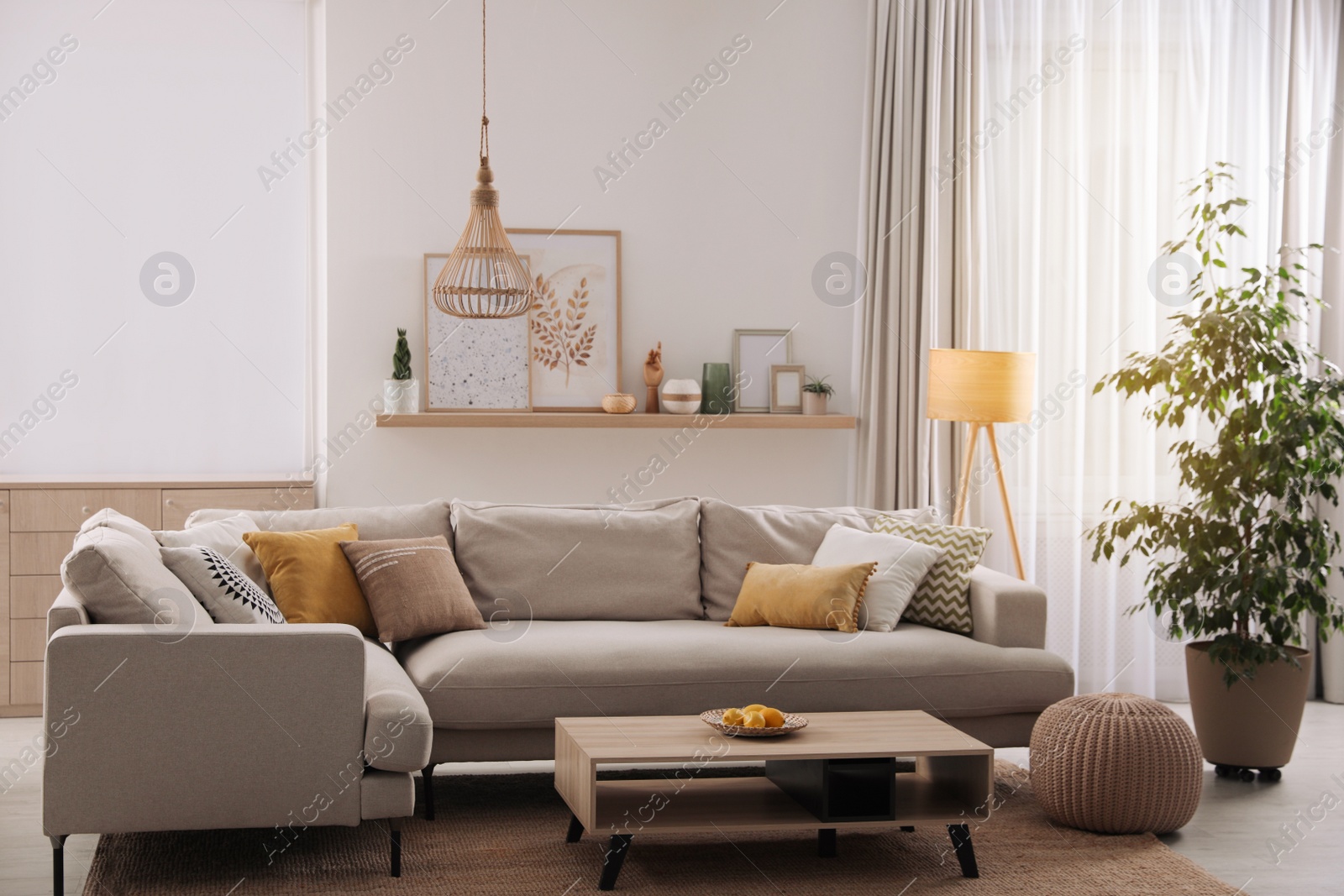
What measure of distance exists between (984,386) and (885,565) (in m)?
0.97

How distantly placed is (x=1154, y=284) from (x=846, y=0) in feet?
5.67

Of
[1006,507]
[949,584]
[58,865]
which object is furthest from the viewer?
[1006,507]

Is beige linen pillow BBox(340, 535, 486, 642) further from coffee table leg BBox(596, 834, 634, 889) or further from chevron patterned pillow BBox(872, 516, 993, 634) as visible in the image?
chevron patterned pillow BBox(872, 516, 993, 634)

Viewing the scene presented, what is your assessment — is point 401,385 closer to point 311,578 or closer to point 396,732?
point 311,578

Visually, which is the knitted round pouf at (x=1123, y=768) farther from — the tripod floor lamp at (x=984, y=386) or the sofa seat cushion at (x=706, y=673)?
the tripod floor lamp at (x=984, y=386)

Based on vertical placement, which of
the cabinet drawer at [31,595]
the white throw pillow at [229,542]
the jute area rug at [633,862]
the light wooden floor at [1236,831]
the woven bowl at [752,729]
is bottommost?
the light wooden floor at [1236,831]

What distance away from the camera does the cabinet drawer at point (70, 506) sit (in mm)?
4469

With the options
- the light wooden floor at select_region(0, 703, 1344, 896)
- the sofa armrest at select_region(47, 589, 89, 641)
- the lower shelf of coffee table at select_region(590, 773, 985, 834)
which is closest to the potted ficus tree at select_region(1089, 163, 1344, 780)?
the light wooden floor at select_region(0, 703, 1344, 896)

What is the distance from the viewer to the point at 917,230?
16.7 ft

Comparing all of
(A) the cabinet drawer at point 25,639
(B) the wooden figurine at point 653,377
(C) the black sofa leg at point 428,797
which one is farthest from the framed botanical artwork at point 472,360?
(C) the black sofa leg at point 428,797

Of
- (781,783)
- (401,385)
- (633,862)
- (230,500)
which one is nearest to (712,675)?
(781,783)

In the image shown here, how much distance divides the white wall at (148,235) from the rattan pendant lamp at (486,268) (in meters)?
1.04

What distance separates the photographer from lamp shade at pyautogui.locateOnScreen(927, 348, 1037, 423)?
4.55 m

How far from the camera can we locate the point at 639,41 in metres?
5.05
